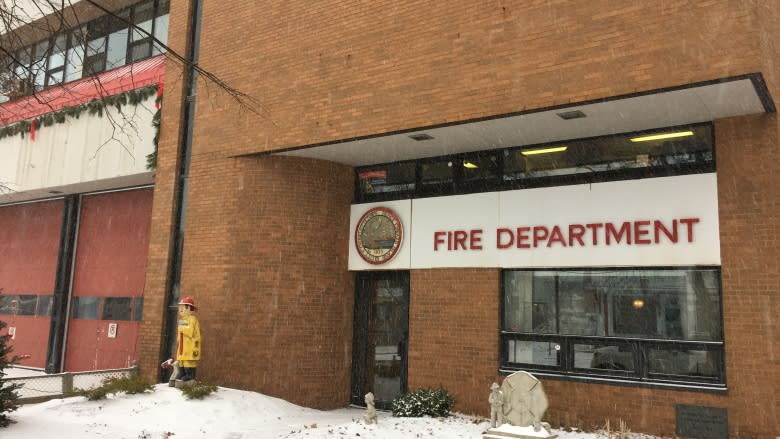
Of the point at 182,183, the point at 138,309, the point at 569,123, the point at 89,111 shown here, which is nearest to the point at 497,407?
the point at 569,123

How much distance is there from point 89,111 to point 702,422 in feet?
50.6

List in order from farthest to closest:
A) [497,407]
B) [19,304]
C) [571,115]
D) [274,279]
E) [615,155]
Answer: [19,304] → [274,279] → [615,155] → [571,115] → [497,407]

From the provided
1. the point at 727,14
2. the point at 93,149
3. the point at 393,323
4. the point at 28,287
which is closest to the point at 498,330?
the point at 393,323

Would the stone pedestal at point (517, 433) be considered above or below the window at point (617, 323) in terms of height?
below

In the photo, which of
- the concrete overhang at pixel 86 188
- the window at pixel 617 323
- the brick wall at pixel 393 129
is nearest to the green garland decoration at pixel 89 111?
the brick wall at pixel 393 129

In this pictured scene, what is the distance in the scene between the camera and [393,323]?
1244cm

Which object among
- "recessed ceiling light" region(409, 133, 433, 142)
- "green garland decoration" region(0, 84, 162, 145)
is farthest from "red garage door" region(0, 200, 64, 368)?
"recessed ceiling light" region(409, 133, 433, 142)

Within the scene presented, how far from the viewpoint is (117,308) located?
55.9 feet

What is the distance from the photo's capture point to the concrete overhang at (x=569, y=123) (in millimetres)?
8320

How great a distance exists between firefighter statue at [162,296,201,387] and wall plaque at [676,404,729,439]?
7952 mm

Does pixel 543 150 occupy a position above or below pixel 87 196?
below

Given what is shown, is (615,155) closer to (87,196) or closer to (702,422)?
(702,422)

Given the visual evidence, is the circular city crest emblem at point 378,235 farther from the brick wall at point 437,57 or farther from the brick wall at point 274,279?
the brick wall at point 437,57

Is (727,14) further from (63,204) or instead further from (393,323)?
(63,204)
